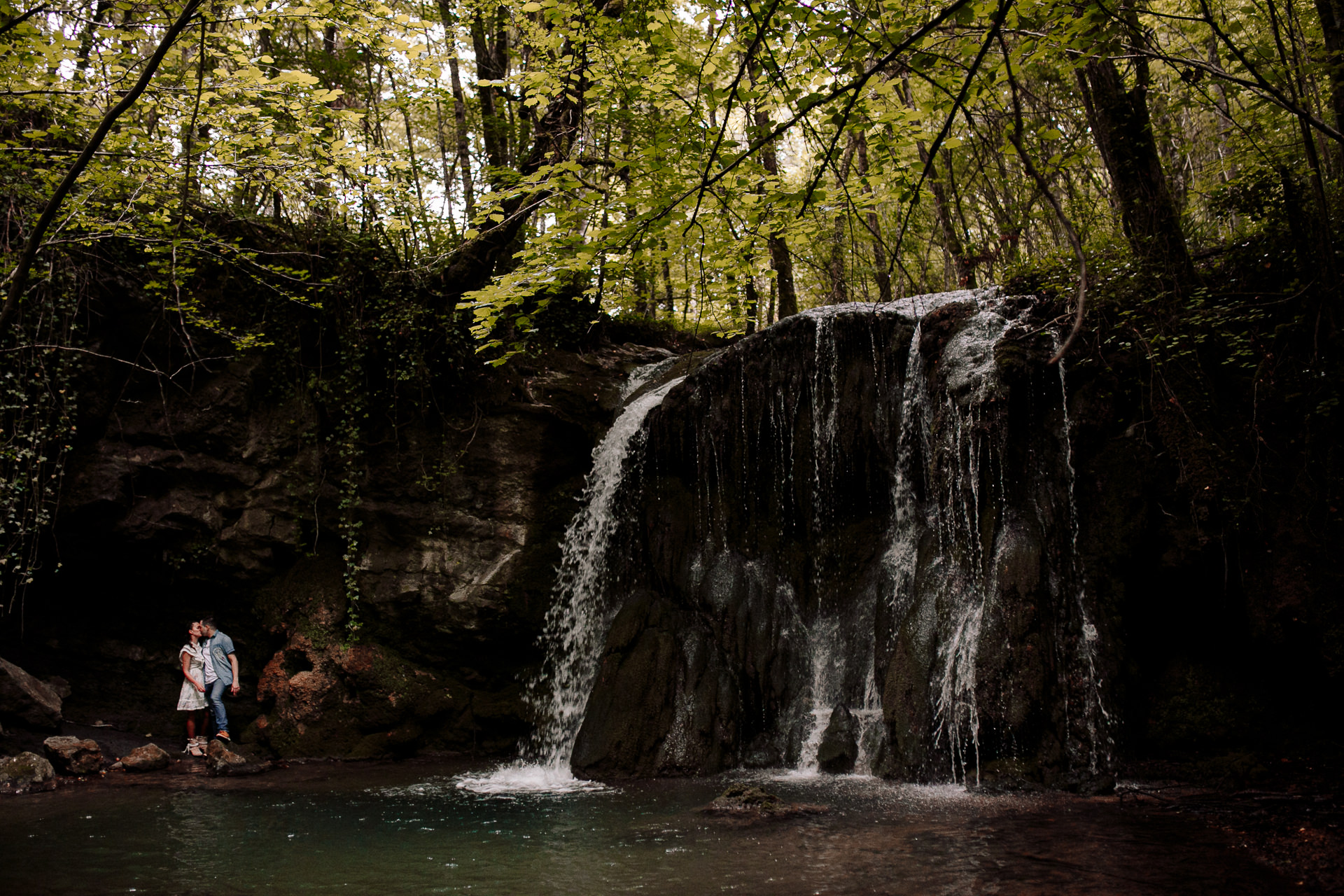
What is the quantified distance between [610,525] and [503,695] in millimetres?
2515

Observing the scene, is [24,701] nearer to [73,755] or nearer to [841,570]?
[73,755]

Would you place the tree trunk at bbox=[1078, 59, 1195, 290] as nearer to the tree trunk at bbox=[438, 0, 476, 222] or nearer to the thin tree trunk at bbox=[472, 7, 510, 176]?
the thin tree trunk at bbox=[472, 7, 510, 176]

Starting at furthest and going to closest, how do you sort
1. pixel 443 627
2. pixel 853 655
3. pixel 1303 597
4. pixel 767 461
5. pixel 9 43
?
pixel 443 627, pixel 767 461, pixel 853 655, pixel 1303 597, pixel 9 43

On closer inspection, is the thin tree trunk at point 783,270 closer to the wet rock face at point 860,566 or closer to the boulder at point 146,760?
the wet rock face at point 860,566

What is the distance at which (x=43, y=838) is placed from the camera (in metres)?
5.64

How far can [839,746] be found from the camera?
295 inches

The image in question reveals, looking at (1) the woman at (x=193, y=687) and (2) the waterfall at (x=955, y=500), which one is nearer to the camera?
(2) the waterfall at (x=955, y=500)

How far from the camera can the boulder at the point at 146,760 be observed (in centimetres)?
823

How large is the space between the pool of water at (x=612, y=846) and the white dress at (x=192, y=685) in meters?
1.94

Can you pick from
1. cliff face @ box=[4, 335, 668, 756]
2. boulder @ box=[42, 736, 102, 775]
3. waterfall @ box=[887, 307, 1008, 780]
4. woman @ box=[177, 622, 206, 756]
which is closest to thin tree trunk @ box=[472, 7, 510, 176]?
cliff face @ box=[4, 335, 668, 756]

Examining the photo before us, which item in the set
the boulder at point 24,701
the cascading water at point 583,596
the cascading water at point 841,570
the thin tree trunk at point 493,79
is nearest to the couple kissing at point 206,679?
the boulder at point 24,701

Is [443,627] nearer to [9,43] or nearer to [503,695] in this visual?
[503,695]

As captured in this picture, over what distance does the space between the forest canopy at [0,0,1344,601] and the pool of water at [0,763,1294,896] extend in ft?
10.5

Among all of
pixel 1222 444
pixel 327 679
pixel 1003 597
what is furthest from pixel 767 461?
pixel 327 679
